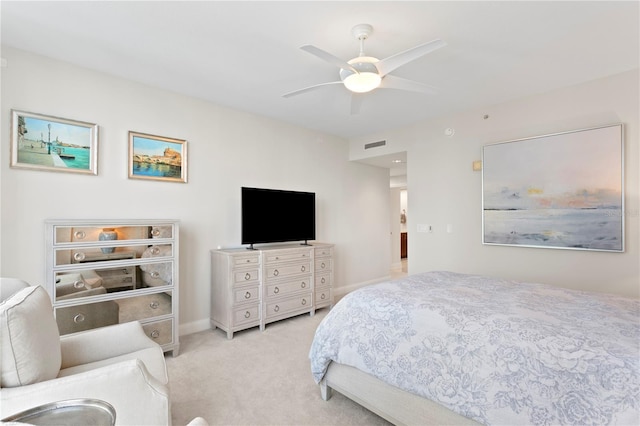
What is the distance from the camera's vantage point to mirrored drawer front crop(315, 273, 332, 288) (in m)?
4.29

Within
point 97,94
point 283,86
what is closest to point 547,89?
point 283,86

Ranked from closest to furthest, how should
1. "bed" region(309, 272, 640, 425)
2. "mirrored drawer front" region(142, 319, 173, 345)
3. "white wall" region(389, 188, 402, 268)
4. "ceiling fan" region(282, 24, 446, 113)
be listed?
1. "bed" region(309, 272, 640, 425)
2. "ceiling fan" region(282, 24, 446, 113)
3. "mirrored drawer front" region(142, 319, 173, 345)
4. "white wall" region(389, 188, 402, 268)

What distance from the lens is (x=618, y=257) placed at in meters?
2.93

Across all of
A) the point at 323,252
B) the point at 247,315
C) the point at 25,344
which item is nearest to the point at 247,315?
the point at 247,315

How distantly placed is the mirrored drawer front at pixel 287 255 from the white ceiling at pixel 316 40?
75.1 inches

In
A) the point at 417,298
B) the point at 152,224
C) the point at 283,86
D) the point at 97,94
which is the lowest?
the point at 417,298

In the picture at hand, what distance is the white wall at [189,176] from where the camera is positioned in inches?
102

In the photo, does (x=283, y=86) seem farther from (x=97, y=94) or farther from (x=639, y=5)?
(x=639, y=5)

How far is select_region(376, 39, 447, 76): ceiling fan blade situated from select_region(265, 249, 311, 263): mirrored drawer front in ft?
7.88

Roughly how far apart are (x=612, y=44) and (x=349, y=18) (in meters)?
2.20

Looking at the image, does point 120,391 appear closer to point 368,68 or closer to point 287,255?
point 368,68

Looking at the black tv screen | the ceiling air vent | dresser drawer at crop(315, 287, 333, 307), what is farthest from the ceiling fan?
dresser drawer at crop(315, 287, 333, 307)

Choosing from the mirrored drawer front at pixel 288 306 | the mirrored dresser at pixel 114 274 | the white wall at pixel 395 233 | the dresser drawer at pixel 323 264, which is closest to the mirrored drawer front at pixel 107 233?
the mirrored dresser at pixel 114 274

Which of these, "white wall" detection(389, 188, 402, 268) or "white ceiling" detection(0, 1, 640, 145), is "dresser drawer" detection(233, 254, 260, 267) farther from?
"white wall" detection(389, 188, 402, 268)
